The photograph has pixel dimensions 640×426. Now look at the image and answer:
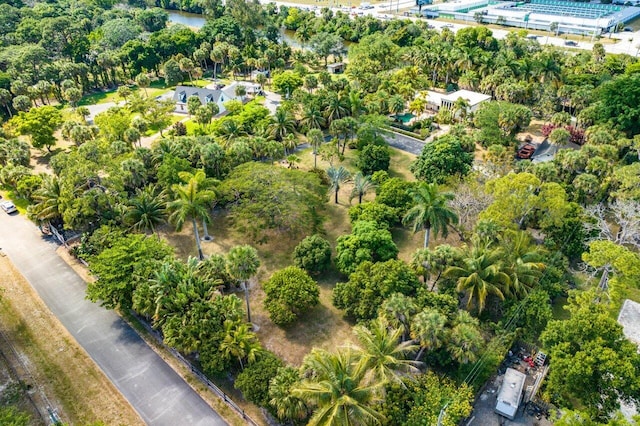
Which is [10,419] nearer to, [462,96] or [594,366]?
[594,366]

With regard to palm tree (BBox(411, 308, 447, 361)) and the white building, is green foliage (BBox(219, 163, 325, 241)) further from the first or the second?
the white building

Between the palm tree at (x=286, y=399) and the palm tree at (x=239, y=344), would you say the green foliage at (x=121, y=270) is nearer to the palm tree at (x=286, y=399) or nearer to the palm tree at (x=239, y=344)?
the palm tree at (x=239, y=344)

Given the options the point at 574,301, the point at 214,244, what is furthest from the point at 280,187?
the point at 574,301

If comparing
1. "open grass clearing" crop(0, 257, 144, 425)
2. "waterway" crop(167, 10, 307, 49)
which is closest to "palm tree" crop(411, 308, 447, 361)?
"open grass clearing" crop(0, 257, 144, 425)

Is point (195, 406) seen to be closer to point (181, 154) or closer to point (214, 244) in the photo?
point (214, 244)

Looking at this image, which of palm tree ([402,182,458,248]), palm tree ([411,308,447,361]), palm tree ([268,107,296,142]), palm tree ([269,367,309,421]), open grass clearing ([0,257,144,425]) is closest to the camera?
palm tree ([269,367,309,421])

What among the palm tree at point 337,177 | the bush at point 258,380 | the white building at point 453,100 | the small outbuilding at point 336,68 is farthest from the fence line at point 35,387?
the small outbuilding at point 336,68
